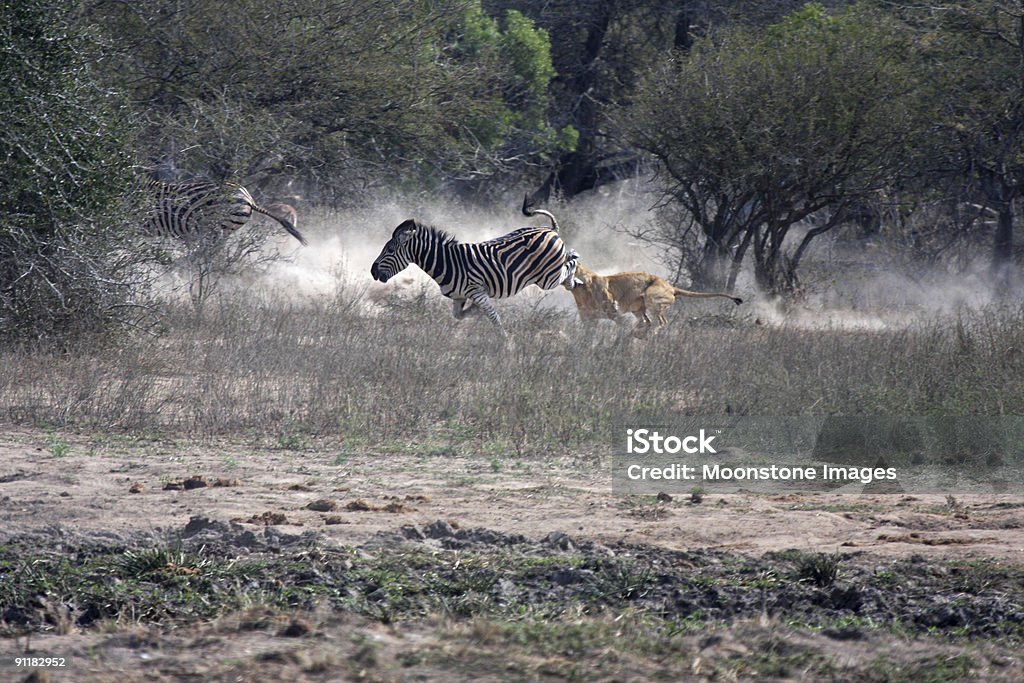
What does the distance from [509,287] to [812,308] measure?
5.53m

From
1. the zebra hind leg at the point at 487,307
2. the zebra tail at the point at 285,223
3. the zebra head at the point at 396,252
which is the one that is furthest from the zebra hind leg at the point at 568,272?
the zebra tail at the point at 285,223

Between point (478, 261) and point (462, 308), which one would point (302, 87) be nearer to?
point (478, 261)

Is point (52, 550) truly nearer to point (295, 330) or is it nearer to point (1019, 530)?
point (1019, 530)

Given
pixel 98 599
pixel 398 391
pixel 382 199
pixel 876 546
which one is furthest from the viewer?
pixel 382 199

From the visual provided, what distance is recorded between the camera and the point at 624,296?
15516 millimetres

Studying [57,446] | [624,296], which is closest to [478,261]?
[624,296]

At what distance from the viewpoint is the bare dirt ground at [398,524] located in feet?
13.9

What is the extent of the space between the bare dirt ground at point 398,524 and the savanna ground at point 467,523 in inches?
0.8

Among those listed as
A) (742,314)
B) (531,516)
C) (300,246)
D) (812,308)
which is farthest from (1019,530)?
(300,246)

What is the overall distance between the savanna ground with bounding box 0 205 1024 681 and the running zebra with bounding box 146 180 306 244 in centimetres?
383

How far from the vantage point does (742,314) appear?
17.9m

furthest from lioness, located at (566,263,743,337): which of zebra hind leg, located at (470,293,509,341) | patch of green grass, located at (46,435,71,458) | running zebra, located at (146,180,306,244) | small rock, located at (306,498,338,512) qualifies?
small rock, located at (306,498,338,512)

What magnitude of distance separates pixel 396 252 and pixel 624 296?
3.03 metres

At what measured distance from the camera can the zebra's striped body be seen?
1575cm
